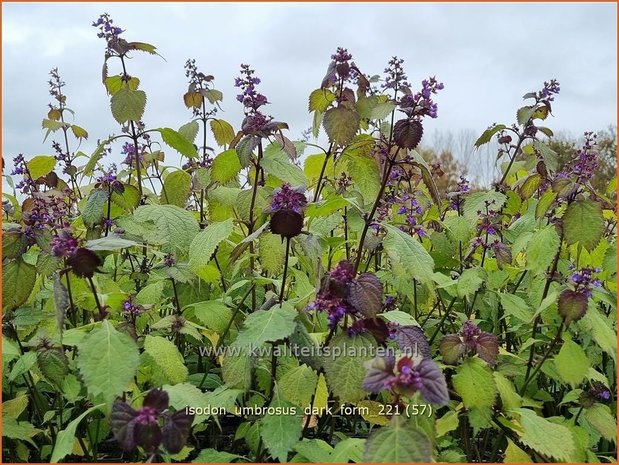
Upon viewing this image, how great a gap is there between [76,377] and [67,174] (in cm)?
194

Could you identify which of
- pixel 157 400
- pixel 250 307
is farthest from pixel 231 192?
pixel 157 400

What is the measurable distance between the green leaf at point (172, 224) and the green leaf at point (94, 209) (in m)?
0.24

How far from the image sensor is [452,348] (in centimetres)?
207

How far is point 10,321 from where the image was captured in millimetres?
2283

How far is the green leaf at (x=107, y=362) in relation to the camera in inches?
64.1

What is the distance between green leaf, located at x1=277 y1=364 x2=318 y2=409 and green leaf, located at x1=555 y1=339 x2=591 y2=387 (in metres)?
0.78

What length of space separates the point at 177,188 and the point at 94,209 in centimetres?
53

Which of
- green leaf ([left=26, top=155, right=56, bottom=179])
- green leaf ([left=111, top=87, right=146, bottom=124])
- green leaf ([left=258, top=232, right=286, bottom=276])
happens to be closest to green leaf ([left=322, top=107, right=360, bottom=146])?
green leaf ([left=258, top=232, right=286, bottom=276])

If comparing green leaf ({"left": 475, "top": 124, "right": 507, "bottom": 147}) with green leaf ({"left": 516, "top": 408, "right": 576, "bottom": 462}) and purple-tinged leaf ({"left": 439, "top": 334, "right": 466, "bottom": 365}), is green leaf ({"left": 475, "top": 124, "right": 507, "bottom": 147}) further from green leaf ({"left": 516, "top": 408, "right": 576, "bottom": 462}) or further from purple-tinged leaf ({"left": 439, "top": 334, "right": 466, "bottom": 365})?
green leaf ({"left": 516, "top": 408, "right": 576, "bottom": 462})

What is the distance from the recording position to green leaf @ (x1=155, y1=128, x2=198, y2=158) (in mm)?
2705

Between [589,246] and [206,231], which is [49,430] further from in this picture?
[589,246]

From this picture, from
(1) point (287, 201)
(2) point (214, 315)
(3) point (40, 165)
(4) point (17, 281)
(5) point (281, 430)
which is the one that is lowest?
(5) point (281, 430)

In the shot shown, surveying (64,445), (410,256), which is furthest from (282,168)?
(64,445)

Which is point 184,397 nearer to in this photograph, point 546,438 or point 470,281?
point 546,438
